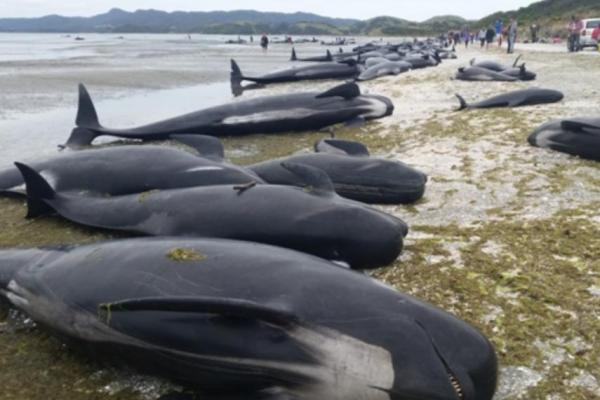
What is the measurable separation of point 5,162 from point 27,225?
10.4 ft

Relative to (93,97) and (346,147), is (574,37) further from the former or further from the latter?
(346,147)

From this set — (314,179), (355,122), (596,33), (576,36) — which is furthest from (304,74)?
(596,33)

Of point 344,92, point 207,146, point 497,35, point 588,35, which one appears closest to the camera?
point 207,146

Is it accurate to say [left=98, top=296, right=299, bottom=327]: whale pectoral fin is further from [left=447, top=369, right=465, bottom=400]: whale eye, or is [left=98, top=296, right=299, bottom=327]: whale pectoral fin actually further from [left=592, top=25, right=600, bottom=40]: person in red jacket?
[left=592, top=25, right=600, bottom=40]: person in red jacket

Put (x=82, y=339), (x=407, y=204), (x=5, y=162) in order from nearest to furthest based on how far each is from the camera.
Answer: (x=82, y=339) < (x=407, y=204) < (x=5, y=162)

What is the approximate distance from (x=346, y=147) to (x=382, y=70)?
57.7ft

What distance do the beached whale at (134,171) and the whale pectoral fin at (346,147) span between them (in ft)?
→ 5.06

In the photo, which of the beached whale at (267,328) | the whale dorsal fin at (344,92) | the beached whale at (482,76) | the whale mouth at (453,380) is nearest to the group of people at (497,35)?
the beached whale at (482,76)

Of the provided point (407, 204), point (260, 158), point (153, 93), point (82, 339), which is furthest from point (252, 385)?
point (153, 93)

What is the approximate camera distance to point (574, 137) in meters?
8.18

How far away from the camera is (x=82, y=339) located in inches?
140

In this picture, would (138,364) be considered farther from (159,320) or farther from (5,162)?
(5,162)

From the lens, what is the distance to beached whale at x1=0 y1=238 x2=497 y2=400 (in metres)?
2.87

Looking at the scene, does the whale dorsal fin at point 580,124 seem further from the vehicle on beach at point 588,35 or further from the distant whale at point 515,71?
the vehicle on beach at point 588,35
